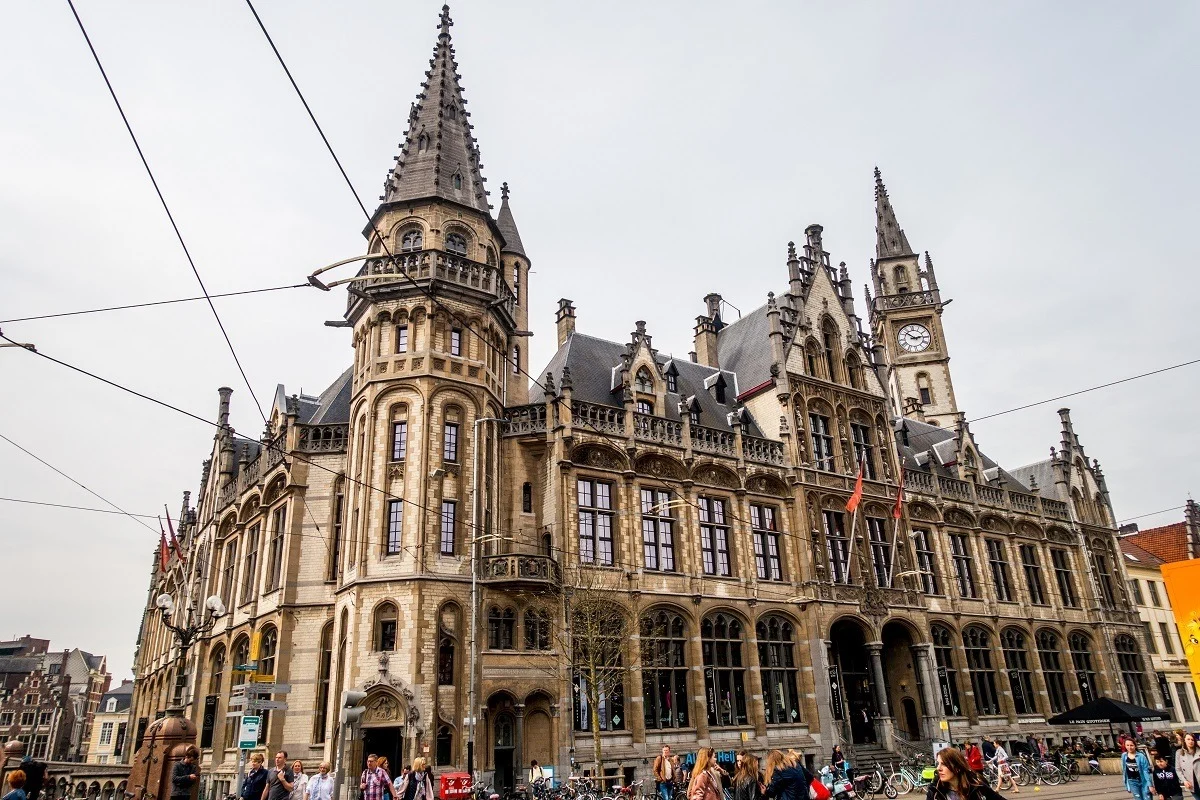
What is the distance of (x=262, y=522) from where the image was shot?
1344 inches

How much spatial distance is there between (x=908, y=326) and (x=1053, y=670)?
26.8m

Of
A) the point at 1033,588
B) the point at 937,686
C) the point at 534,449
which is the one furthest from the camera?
the point at 1033,588

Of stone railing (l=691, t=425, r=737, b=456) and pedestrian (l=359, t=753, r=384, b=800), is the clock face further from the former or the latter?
pedestrian (l=359, t=753, r=384, b=800)

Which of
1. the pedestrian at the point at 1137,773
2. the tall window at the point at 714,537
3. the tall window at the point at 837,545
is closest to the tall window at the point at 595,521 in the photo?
the tall window at the point at 714,537

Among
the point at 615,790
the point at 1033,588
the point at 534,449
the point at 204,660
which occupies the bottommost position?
the point at 615,790

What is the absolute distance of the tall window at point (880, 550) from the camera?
37656mm

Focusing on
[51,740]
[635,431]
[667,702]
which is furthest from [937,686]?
[51,740]

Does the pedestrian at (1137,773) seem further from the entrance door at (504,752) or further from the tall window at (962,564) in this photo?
the tall window at (962,564)

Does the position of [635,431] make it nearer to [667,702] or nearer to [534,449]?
[534,449]

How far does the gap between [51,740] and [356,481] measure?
72081 mm

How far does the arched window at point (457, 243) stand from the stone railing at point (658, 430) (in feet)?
30.6

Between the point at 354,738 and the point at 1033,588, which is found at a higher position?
the point at 1033,588

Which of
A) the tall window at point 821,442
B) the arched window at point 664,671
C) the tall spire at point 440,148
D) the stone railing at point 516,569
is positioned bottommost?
the arched window at point 664,671

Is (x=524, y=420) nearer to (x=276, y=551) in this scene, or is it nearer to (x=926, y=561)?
(x=276, y=551)
